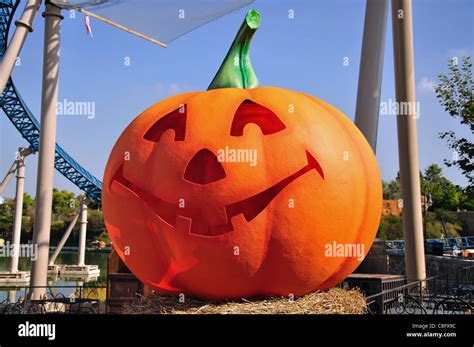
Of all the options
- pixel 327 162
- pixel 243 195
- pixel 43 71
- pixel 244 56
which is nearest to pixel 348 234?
pixel 327 162

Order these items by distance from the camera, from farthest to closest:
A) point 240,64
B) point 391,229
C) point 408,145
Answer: point 391,229 → point 408,145 → point 240,64

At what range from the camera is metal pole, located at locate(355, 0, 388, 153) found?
8.88 meters

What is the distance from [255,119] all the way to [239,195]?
0.73 m

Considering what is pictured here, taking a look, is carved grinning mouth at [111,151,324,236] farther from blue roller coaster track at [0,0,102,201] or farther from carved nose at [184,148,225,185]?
blue roller coaster track at [0,0,102,201]

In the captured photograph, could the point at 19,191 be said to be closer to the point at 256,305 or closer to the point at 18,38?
the point at 18,38

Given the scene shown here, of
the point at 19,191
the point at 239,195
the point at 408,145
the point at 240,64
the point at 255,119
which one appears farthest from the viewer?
the point at 19,191

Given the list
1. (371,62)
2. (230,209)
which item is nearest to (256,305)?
(230,209)

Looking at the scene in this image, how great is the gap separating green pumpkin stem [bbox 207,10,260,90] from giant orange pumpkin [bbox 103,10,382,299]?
39 cm

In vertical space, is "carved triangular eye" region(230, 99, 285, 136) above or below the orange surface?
above

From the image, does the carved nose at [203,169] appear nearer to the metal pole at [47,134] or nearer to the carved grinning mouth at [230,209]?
the carved grinning mouth at [230,209]

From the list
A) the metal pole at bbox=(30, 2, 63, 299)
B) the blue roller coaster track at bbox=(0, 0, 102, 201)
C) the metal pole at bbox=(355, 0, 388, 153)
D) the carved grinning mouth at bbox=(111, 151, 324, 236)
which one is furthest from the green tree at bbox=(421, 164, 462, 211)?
the carved grinning mouth at bbox=(111, 151, 324, 236)

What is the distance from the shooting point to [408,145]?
7.83 m

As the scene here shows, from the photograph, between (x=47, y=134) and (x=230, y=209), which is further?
(x=47, y=134)
